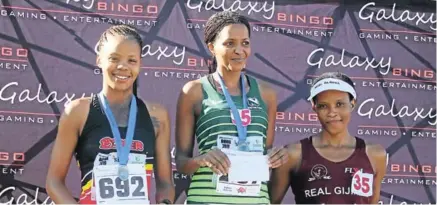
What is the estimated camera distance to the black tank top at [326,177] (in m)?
2.90

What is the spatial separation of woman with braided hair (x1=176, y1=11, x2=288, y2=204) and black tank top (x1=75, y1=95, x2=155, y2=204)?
9.4 inches

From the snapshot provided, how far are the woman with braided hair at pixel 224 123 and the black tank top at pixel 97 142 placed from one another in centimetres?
24

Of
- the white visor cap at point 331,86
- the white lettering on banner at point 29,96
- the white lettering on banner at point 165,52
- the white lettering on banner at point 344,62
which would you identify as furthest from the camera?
the white lettering on banner at point 344,62

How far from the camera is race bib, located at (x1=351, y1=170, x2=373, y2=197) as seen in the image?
2910 mm

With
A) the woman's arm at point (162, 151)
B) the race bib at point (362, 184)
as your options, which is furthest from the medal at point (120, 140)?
the race bib at point (362, 184)

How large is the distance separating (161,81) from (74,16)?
76 cm

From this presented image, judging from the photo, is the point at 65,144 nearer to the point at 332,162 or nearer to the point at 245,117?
the point at 245,117

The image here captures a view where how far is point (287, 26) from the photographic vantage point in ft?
15.3

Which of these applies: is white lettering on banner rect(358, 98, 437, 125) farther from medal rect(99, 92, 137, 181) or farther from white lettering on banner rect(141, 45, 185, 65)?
medal rect(99, 92, 137, 181)

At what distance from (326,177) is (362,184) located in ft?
0.56

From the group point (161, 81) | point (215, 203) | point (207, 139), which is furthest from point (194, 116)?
point (161, 81)

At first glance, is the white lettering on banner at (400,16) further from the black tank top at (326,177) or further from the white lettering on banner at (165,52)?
the black tank top at (326,177)

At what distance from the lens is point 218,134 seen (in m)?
2.78

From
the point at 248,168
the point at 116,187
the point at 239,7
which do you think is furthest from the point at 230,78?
the point at 239,7
